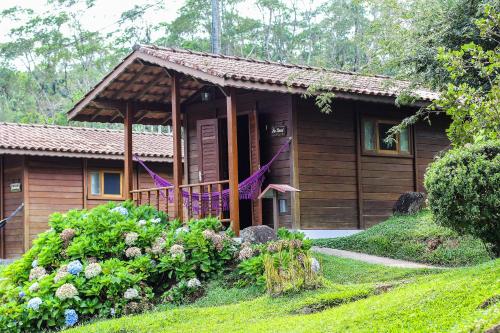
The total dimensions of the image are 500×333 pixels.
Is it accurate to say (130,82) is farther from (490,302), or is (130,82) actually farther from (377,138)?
(490,302)

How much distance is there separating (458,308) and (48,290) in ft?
19.8

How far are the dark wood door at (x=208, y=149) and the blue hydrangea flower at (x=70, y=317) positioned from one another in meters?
6.05

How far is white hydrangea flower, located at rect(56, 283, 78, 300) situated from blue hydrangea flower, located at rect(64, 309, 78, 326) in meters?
0.20

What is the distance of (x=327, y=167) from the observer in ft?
49.3

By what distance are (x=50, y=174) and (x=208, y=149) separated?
679 cm

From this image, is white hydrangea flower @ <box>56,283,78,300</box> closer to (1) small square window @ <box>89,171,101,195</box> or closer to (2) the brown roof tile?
(2) the brown roof tile

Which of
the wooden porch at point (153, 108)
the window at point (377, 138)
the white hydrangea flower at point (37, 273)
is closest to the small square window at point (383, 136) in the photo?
the window at point (377, 138)

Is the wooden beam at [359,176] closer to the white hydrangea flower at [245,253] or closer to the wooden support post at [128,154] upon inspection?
the white hydrangea flower at [245,253]

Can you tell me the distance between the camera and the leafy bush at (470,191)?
30.5 feet

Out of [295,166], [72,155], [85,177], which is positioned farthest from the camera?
[85,177]

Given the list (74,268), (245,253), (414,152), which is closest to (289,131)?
(414,152)

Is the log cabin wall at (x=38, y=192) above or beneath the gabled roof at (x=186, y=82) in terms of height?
beneath

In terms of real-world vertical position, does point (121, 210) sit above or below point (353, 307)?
above

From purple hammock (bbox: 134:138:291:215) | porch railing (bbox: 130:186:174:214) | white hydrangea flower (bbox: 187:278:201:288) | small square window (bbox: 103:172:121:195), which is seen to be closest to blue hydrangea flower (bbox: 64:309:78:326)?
white hydrangea flower (bbox: 187:278:201:288)
